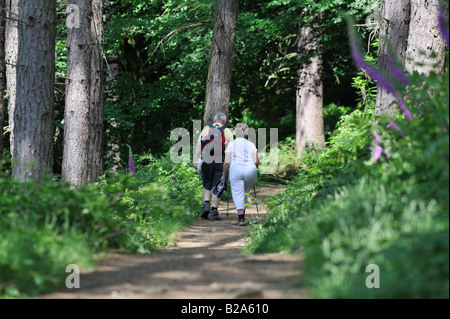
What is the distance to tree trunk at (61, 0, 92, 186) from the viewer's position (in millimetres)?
10555

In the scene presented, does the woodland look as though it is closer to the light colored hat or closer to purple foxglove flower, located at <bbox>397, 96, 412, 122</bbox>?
purple foxglove flower, located at <bbox>397, 96, 412, 122</bbox>

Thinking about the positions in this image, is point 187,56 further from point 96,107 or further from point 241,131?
point 241,131

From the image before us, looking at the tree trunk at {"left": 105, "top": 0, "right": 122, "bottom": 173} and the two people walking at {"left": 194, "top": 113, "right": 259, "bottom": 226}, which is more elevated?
the tree trunk at {"left": 105, "top": 0, "right": 122, "bottom": 173}

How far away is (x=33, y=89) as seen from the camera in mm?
8320

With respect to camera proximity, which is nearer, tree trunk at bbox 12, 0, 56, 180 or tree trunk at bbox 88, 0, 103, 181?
tree trunk at bbox 12, 0, 56, 180

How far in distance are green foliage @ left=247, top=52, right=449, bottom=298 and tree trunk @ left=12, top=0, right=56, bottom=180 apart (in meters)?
3.49

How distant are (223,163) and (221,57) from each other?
129 inches

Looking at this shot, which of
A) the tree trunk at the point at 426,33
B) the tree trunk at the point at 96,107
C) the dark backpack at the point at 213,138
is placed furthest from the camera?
the dark backpack at the point at 213,138

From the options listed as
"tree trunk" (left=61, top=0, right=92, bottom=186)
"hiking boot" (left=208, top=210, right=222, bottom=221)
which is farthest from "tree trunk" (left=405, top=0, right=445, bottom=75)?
"tree trunk" (left=61, top=0, right=92, bottom=186)

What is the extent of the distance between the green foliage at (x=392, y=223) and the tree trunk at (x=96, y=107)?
16.5 ft

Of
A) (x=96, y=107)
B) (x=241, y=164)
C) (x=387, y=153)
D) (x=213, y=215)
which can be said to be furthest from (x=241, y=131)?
(x=387, y=153)

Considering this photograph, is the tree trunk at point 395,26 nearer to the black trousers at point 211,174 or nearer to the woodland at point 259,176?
the woodland at point 259,176

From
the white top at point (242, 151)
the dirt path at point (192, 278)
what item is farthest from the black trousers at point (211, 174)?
the dirt path at point (192, 278)

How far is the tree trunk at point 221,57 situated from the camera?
14.3m
